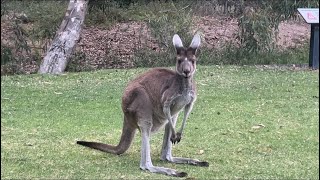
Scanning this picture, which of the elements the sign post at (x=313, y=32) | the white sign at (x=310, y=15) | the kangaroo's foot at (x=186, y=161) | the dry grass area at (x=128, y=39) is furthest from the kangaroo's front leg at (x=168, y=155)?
the dry grass area at (x=128, y=39)

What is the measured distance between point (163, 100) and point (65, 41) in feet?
26.5

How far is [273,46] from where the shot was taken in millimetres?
12727

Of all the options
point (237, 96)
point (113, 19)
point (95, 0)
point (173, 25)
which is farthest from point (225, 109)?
point (113, 19)

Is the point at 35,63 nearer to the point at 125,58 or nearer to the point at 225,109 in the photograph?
the point at 125,58

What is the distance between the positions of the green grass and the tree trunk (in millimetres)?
1744

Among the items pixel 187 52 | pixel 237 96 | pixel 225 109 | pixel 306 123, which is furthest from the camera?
pixel 237 96

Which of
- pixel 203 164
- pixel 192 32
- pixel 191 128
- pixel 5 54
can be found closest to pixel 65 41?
pixel 5 54

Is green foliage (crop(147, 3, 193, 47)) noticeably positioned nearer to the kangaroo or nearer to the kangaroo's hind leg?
the kangaroo

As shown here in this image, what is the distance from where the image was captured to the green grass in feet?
16.5

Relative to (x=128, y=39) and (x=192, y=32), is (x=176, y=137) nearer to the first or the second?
(x=192, y=32)

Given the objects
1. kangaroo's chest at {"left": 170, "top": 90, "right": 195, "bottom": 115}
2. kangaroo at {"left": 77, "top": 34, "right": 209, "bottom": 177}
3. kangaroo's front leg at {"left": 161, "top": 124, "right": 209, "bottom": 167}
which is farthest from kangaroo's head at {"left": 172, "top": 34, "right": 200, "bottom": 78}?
kangaroo's front leg at {"left": 161, "top": 124, "right": 209, "bottom": 167}

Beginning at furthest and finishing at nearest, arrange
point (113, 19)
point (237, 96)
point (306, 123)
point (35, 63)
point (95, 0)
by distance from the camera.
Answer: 1. point (113, 19)
2. point (95, 0)
3. point (35, 63)
4. point (237, 96)
5. point (306, 123)

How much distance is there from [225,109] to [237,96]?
92 cm

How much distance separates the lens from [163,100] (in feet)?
15.8
